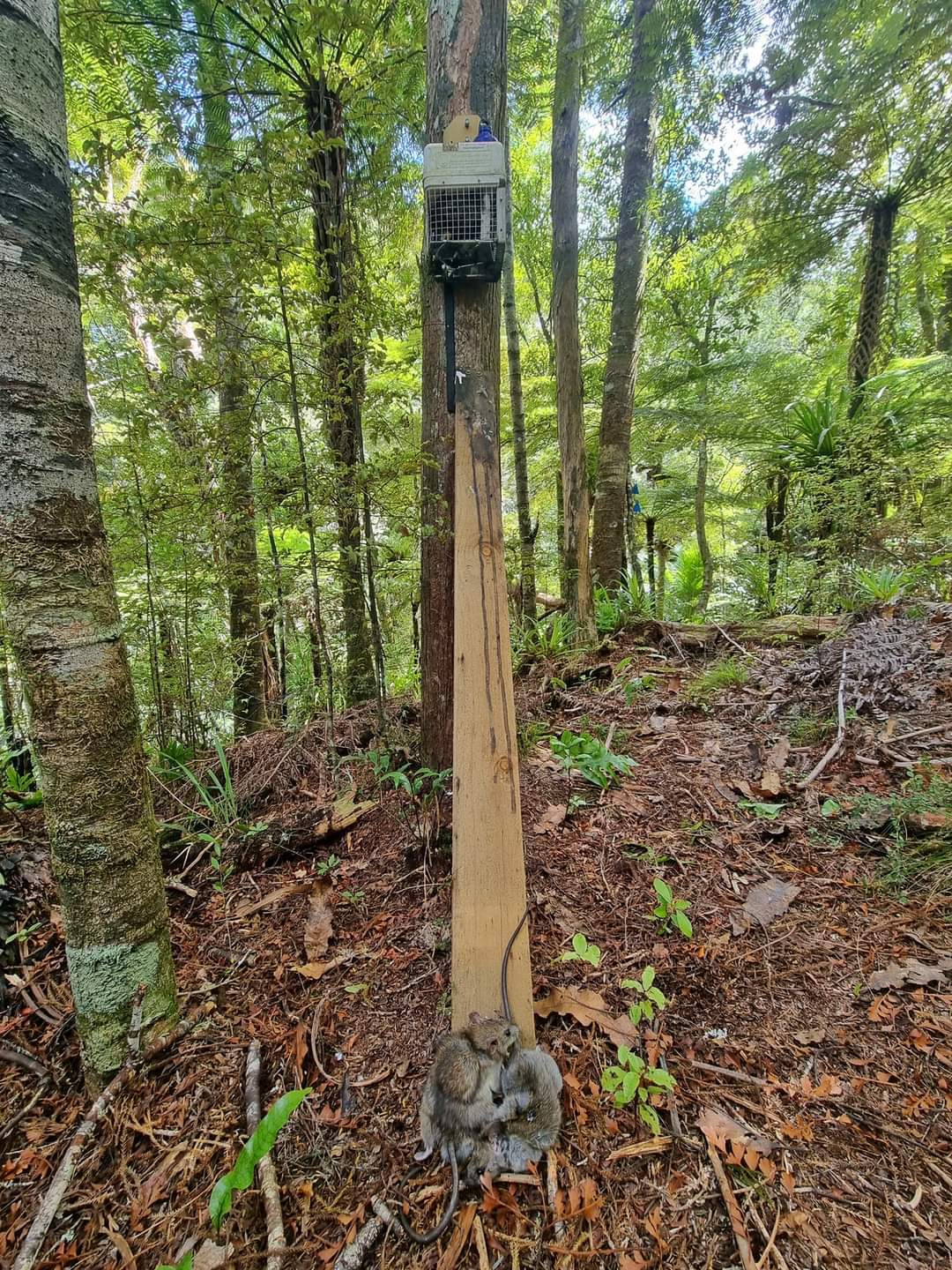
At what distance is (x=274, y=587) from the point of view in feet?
7.77

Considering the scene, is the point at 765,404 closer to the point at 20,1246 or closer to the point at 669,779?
the point at 669,779

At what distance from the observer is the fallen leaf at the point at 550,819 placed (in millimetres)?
2031

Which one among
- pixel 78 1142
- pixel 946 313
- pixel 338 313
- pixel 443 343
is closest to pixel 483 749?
pixel 78 1142

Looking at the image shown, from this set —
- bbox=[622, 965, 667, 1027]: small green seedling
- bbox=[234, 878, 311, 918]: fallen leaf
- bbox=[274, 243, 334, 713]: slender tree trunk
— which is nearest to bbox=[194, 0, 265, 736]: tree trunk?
bbox=[274, 243, 334, 713]: slender tree trunk

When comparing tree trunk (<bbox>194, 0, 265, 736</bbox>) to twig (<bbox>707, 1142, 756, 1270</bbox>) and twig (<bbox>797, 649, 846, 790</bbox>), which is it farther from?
twig (<bbox>797, 649, 846, 790</bbox>)

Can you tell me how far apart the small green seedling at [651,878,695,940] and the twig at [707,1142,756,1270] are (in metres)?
0.46

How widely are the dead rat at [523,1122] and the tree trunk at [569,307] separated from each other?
3.05 meters

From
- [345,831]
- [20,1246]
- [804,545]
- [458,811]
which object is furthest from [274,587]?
[804,545]

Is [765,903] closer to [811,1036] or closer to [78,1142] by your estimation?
[811,1036]

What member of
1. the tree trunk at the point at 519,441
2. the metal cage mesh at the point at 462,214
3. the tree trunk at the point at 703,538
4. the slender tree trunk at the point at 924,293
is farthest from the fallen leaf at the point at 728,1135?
the slender tree trunk at the point at 924,293

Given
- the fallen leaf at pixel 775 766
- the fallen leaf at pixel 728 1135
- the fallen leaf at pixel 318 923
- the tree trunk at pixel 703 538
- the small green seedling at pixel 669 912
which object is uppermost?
the tree trunk at pixel 703 538

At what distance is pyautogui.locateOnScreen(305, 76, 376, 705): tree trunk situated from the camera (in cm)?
195

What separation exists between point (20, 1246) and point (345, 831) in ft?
3.99

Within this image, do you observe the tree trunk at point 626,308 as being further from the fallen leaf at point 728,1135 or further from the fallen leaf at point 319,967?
the fallen leaf at point 728,1135
